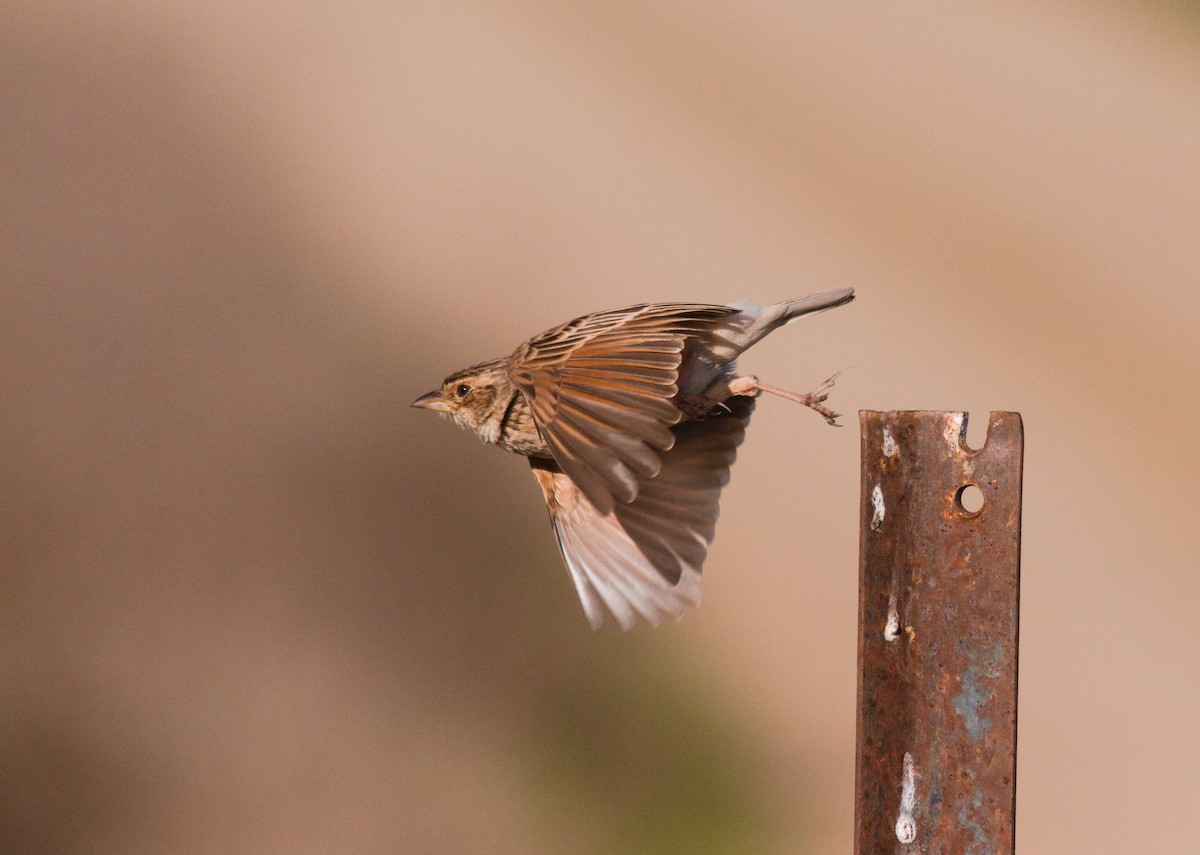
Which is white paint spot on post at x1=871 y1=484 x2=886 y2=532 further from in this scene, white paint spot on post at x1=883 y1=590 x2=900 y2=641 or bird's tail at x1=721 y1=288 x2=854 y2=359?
bird's tail at x1=721 y1=288 x2=854 y2=359

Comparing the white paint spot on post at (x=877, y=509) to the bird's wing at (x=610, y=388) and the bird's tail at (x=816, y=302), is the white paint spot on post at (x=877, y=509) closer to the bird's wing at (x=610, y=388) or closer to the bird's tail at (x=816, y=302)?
the bird's wing at (x=610, y=388)

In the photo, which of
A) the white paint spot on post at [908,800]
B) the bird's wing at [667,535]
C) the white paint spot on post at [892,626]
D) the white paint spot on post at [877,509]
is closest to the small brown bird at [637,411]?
the bird's wing at [667,535]

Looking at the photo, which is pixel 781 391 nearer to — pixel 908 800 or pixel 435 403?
pixel 435 403

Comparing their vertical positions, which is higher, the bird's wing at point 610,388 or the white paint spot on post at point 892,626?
the bird's wing at point 610,388

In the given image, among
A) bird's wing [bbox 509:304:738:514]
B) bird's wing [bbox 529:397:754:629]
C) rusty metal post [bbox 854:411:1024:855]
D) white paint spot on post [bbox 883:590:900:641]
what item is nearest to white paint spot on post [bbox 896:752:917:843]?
rusty metal post [bbox 854:411:1024:855]

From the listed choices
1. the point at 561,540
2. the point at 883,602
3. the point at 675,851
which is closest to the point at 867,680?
the point at 883,602

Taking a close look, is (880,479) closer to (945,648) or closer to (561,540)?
(945,648)

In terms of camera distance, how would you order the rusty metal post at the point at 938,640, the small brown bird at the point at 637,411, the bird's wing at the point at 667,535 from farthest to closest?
the bird's wing at the point at 667,535 < the small brown bird at the point at 637,411 < the rusty metal post at the point at 938,640
